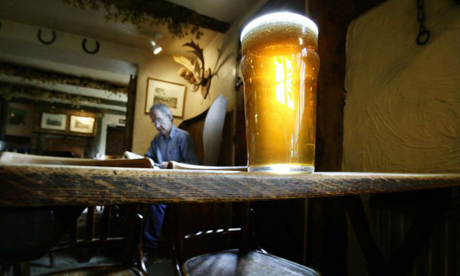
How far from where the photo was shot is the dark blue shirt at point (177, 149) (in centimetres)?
324

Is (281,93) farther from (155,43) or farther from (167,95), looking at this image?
(167,95)

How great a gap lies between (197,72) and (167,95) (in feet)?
2.53

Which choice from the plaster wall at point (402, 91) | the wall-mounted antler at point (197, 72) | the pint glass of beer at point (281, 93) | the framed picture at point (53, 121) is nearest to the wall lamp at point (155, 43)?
the wall-mounted antler at point (197, 72)

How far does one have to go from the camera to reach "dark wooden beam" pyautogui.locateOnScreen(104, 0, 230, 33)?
3.07 m

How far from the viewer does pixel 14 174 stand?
0.23 m

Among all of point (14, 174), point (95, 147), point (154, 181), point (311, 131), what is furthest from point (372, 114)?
point (95, 147)

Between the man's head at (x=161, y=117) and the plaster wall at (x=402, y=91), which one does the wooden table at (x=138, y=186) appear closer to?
the plaster wall at (x=402, y=91)

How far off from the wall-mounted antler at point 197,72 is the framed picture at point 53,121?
955 centimetres

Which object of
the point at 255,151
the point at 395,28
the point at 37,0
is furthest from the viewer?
the point at 37,0

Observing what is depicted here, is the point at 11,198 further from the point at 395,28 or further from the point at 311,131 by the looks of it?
the point at 395,28

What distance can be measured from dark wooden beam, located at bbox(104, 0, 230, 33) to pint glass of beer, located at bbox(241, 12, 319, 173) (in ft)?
9.98

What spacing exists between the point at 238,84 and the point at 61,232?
107 inches

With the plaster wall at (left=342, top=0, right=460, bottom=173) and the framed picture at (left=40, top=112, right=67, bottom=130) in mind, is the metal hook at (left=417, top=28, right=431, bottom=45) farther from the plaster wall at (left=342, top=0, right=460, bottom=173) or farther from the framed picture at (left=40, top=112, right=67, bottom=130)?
the framed picture at (left=40, top=112, right=67, bottom=130)

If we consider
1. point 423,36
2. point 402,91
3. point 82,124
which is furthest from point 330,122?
point 82,124
